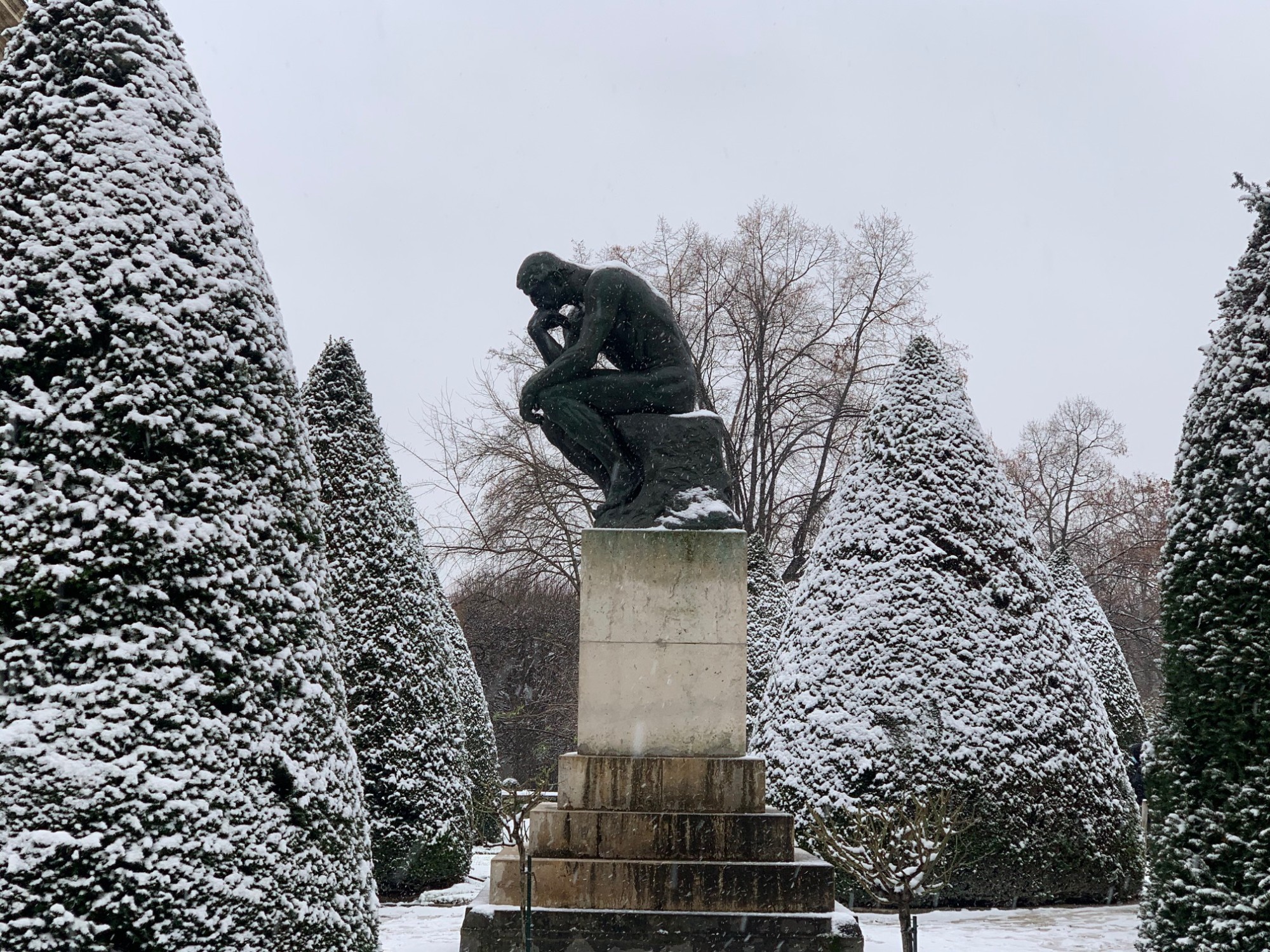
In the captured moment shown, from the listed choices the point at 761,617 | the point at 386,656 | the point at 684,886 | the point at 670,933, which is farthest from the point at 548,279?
the point at 761,617

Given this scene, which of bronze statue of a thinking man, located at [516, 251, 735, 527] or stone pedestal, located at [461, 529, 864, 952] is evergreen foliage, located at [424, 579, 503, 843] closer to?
bronze statue of a thinking man, located at [516, 251, 735, 527]

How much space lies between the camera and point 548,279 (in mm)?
8414

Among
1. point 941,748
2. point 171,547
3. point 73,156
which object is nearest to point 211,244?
point 73,156

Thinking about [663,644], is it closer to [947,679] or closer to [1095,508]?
[947,679]

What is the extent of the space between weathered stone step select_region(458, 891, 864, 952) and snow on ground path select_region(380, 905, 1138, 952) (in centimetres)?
148

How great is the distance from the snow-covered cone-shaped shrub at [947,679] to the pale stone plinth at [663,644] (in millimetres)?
3024

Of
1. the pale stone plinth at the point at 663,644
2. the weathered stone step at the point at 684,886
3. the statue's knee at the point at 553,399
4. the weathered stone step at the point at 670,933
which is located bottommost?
the weathered stone step at the point at 670,933

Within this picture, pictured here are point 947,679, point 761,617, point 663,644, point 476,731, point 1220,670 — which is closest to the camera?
point 1220,670

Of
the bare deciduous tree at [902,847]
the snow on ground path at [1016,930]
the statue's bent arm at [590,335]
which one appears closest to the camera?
the bare deciduous tree at [902,847]

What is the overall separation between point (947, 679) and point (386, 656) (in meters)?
5.54

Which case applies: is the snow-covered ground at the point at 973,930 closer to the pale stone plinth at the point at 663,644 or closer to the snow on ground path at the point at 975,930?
the snow on ground path at the point at 975,930

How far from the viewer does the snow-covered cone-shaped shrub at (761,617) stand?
16.5 m

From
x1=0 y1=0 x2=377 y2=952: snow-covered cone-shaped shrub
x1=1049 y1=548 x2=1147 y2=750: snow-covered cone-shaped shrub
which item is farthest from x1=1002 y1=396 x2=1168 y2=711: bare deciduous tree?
x1=0 y1=0 x2=377 y2=952: snow-covered cone-shaped shrub

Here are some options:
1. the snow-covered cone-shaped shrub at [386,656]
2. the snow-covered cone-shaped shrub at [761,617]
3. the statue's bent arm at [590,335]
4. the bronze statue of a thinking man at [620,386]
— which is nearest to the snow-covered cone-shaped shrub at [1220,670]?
the bronze statue of a thinking man at [620,386]
